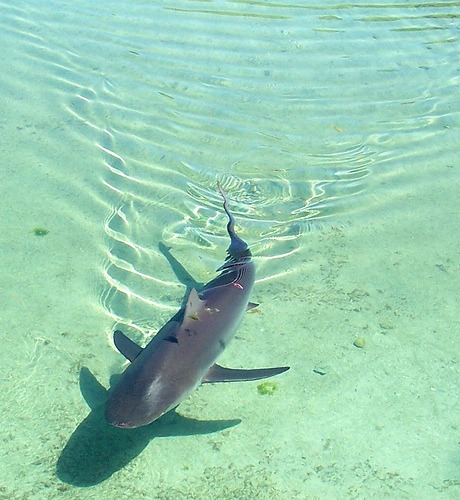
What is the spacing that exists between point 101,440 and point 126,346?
68cm

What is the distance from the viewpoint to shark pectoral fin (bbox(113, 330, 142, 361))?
4617 millimetres

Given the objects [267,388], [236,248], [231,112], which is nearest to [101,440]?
[267,388]

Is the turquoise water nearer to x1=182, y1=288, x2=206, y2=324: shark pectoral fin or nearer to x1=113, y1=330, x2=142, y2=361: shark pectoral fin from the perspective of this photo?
x1=113, y1=330, x2=142, y2=361: shark pectoral fin

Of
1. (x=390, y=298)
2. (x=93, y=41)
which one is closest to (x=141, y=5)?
(x=93, y=41)

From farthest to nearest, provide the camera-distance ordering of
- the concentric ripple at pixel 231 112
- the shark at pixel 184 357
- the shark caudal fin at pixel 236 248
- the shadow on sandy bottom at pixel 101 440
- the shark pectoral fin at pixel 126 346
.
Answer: the concentric ripple at pixel 231 112, the shark caudal fin at pixel 236 248, the shark pectoral fin at pixel 126 346, the shadow on sandy bottom at pixel 101 440, the shark at pixel 184 357

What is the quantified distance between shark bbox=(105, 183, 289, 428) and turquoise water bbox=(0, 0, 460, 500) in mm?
409

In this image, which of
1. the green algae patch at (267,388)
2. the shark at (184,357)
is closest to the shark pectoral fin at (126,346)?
the shark at (184,357)

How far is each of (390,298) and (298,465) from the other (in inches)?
78.4

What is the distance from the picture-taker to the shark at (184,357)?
12.6ft

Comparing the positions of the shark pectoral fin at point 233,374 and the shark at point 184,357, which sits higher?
the shark at point 184,357

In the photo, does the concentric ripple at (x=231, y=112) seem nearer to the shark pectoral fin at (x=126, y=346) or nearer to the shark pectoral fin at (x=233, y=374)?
the shark pectoral fin at (x=126, y=346)

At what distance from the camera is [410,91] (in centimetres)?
868

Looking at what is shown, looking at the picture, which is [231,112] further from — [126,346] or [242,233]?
[126,346]

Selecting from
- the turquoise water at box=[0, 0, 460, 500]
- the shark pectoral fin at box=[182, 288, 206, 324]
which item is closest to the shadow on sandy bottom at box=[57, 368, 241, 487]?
the turquoise water at box=[0, 0, 460, 500]
